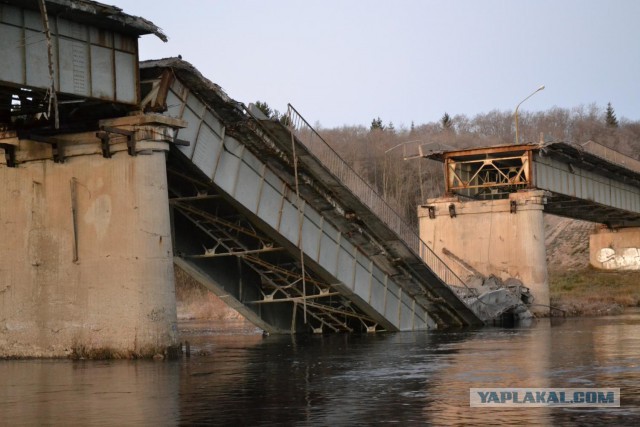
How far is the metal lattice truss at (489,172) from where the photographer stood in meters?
54.3

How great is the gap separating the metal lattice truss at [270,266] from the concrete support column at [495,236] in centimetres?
1808

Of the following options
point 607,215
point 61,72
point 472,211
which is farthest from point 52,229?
point 607,215

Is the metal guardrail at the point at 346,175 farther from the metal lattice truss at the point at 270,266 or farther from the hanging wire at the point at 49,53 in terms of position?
the hanging wire at the point at 49,53

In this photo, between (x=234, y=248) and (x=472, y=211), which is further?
(x=472, y=211)

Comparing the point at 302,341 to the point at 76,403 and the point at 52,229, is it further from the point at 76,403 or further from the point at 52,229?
the point at 76,403

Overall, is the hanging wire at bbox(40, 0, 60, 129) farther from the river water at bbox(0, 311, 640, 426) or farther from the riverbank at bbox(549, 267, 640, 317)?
the riverbank at bbox(549, 267, 640, 317)

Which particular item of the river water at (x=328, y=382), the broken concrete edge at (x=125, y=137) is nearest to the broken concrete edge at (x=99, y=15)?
the broken concrete edge at (x=125, y=137)

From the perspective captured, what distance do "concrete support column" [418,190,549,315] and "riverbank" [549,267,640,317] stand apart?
2.32m

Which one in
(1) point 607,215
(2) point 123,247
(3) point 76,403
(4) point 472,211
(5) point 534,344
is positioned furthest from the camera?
(1) point 607,215

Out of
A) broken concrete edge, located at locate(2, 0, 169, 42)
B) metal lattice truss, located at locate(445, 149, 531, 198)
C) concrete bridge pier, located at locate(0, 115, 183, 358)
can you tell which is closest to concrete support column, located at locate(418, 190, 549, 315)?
metal lattice truss, located at locate(445, 149, 531, 198)

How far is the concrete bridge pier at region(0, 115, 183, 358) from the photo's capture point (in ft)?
83.1

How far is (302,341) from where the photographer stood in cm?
3359

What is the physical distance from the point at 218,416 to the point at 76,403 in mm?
3144

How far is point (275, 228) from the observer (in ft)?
98.9
